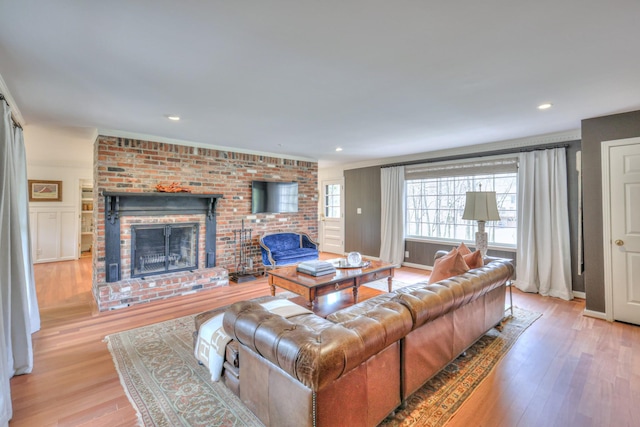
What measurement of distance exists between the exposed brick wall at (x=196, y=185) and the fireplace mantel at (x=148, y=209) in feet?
0.31

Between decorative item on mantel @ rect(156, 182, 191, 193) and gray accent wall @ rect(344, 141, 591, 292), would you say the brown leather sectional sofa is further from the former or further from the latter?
gray accent wall @ rect(344, 141, 591, 292)

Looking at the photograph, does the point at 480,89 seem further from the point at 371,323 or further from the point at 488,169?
the point at 488,169

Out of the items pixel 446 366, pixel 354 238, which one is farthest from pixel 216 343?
pixel 354 238

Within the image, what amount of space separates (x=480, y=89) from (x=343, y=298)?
9.45ft

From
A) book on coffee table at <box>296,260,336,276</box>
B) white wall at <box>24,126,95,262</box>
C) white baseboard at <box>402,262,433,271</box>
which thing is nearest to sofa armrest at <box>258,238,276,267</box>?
book on coffee table at <box>296,260,336,276</box>

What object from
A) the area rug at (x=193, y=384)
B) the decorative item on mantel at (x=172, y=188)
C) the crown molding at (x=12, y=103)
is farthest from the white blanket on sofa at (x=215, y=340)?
the decorative item on mantel at (x=172, y=188)

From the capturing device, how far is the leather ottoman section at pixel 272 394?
1325mm

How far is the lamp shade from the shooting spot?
11.1ft

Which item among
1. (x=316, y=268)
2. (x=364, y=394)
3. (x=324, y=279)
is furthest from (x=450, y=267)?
(x=364, y=394)

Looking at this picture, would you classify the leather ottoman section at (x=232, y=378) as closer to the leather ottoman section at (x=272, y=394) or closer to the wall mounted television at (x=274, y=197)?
the leather ottoman section at (x=272, y=394)

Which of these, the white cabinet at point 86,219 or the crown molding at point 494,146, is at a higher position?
the crown molding at point 494,146

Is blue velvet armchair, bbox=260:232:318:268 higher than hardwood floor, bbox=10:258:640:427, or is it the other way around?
blue velvet armchair, bbox=260:232:318:268

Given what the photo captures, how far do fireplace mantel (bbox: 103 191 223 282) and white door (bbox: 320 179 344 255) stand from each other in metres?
3.42

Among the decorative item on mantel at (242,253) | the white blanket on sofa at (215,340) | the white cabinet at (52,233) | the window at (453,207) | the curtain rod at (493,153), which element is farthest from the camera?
the white cabinet at (52,233)
